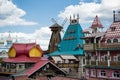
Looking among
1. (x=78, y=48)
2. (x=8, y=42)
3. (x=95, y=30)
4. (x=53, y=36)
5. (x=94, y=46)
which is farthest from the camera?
(x=8, y=42)

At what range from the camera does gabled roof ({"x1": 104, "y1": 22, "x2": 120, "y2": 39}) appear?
42953mm

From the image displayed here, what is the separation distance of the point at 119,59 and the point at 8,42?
55.9 meters

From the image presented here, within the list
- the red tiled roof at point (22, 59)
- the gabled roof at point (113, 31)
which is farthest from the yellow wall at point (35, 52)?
the gabled roof at point (113, 31)

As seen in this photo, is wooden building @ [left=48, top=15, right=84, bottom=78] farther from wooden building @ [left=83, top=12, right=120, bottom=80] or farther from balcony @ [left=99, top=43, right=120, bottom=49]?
balcony @ [left=99, top=43, right=120, bottom=49]

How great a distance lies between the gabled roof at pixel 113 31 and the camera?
43.0 metres

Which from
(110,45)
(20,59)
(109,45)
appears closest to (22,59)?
(20,59)

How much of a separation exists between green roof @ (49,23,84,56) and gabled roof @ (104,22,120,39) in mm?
17714

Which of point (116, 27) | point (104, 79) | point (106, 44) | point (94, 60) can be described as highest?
point (116, 27)

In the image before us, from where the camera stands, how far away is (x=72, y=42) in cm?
6544

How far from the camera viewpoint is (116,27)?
43.7 meters

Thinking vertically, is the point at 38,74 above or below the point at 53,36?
below

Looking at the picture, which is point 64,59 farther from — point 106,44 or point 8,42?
point 8,42

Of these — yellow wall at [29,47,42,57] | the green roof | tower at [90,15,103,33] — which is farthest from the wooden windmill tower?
tower at [90,15,103,33]

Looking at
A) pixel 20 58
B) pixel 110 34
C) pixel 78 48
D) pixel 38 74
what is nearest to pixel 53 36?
pixel 78 48
